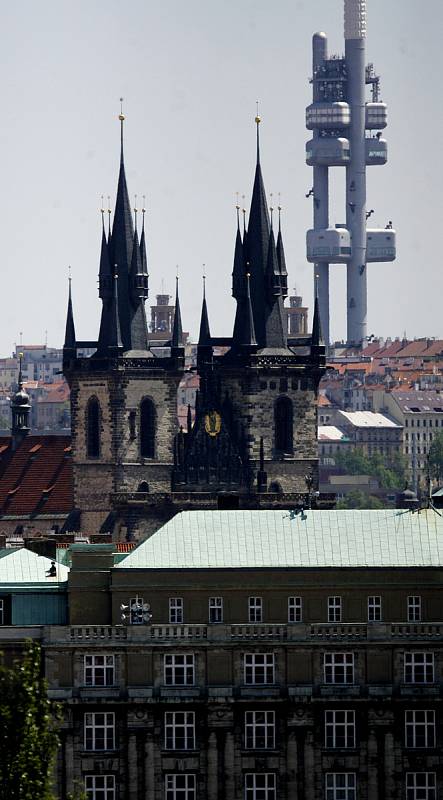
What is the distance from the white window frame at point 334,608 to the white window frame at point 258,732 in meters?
3.69

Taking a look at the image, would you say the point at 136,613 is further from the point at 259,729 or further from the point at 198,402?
the point at 198,402

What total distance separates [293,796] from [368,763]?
2180mm

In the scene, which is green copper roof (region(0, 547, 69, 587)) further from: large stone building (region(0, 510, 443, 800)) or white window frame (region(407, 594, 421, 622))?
white window frame (region(407, 594, 421, 622))

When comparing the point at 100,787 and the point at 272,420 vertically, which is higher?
the point at 272,420

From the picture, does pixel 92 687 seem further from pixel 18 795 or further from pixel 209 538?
pixel 18 795

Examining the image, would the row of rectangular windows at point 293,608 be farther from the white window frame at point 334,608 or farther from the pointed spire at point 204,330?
the pointed spire at point 204,330

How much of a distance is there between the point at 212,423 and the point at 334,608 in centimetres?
8425

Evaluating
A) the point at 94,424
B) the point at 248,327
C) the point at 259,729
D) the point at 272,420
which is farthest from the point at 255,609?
the point at 94,424

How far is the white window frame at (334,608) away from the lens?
10212 cm

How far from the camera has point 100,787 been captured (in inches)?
3915

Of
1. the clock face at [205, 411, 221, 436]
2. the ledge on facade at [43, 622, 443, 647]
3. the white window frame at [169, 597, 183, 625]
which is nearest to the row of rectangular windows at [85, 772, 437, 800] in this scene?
the ledge on facade at [43, 622, 443, 647]

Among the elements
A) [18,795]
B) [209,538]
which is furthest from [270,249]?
[18,795]

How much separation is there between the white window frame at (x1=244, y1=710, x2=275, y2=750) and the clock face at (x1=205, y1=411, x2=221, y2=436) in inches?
3382

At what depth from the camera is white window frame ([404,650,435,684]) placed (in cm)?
10069
